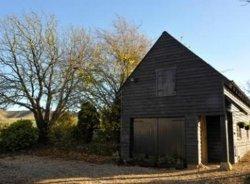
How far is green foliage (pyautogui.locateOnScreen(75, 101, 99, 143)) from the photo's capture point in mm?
28969

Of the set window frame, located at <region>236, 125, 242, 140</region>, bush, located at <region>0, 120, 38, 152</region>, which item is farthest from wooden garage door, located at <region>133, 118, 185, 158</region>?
bush, located at <region>0, 120, 38, 152</region>

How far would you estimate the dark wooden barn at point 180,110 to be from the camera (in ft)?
64.5

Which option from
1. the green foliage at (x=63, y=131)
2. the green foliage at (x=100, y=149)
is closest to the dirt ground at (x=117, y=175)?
the green foliage at (x=100, y=149)

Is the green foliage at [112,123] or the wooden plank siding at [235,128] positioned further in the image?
the green foliage at [112,123]

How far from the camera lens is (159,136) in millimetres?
21812

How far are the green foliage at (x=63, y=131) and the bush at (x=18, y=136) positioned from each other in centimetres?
136

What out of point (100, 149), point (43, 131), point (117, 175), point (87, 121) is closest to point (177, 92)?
point (117, 175)

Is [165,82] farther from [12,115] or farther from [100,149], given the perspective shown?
[12,115]

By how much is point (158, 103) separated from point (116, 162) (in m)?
4.10

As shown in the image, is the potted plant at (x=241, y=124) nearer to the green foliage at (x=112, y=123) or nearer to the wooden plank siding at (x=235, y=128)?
the wooden plank siding at (x=235, y=128)

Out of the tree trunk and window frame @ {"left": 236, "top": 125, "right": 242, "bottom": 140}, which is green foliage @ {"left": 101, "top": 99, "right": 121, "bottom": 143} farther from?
window frame @ {"left": 236, "top": 125, "right": 242, "bottom": 140}

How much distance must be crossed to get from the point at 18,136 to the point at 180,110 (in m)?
13.4

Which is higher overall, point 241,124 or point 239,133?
point 241,124

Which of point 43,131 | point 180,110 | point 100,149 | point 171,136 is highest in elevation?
point 180,110
